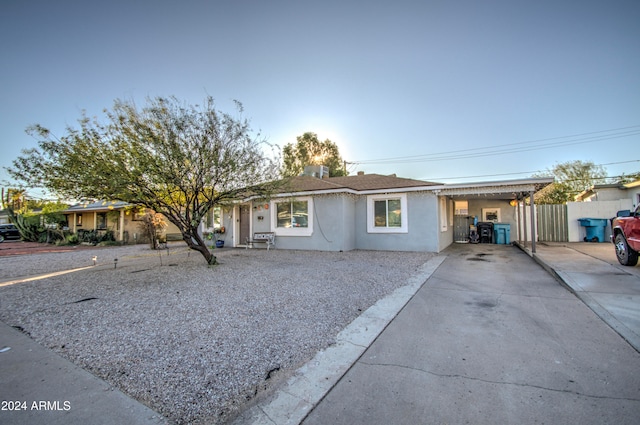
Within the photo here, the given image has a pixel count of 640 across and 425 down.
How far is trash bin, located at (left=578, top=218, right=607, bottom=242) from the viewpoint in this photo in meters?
15.0

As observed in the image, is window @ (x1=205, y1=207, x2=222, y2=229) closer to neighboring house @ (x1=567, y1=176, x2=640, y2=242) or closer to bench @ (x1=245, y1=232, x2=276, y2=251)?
bench @ (x1=245, y1=232, x2=276, y2=251)

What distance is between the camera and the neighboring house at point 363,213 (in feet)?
38.7

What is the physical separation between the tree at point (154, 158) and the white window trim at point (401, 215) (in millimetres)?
6092

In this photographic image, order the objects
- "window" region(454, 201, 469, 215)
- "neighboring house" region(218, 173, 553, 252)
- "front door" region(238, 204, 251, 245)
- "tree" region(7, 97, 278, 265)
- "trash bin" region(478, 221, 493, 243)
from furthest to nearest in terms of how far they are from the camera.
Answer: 1. "window" region(454, 201, 469, 215)
2. "trash bin" region(478, 221, 493, 243)
3. "front door" region(238, 204, 251, 245)
4. "neighboring house" region(218, 173, 553, 252)
5. "tree" region(7, 97, 278, 265)

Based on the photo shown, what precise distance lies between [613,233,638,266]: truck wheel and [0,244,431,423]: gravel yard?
218 inches

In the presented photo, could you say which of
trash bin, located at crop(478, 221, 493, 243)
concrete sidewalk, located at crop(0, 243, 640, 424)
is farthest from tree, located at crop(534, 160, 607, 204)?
concrete sidewalk, located at crop(0, 243, 640, 424)

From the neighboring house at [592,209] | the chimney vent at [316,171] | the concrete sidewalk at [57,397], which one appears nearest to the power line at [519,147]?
the neighboring house at [592,209]

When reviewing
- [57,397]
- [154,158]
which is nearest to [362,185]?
[154,158]

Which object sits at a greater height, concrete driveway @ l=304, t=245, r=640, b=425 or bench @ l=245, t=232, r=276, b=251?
bench @ l=245, t=232, r=276, b=251

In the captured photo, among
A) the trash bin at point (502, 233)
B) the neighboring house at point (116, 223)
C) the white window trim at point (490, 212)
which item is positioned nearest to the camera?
the trash bin at point (502, 233)

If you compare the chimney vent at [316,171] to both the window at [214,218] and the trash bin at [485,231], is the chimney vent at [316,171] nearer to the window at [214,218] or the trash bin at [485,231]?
the window at [214,218]

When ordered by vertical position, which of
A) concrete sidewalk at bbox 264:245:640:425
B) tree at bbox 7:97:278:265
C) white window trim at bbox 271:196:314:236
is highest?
tree at bbox 7:97:278:265

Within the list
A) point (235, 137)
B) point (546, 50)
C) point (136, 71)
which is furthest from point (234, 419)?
point (546, 50)

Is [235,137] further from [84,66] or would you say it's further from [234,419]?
[234,419]
